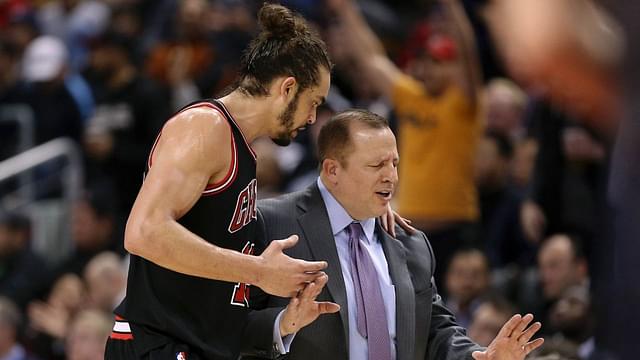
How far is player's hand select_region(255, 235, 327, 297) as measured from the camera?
384 centimetres

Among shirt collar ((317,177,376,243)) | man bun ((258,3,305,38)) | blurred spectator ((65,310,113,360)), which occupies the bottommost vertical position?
Result: blurred spectator ((65,310,113,360))

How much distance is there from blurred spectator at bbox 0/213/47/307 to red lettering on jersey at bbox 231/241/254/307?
5.65 meters

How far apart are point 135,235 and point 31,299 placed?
603 cm

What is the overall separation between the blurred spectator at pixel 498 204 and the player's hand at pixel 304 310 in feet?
13.9

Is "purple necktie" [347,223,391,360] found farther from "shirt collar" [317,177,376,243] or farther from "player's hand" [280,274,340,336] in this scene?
"player's hand" [280,274,340,336]

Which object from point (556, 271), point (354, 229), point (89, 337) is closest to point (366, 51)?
point (556, 271)

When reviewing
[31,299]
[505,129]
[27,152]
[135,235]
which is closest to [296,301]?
[135,235]

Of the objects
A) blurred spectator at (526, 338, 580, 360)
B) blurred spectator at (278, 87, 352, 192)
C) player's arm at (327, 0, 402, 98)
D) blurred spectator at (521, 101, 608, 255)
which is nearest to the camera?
blurred spectator at (526, 338, 580, 360)

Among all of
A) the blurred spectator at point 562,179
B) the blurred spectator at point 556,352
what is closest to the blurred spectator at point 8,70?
the blurred spectator at point 562,179

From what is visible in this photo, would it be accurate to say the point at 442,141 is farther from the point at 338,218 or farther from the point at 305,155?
the point at 338,218

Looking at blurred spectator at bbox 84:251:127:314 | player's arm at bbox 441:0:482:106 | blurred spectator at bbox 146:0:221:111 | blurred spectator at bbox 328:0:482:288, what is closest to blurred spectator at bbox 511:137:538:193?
blurred spectator at bbox 328:0:482:288

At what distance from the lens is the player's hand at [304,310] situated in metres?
4.07

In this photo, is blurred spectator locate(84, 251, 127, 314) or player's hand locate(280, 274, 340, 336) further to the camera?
blurred spectator locate(84, 251, 127, 314)

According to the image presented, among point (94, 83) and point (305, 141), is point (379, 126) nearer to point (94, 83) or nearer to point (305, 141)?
point (305, 141)
